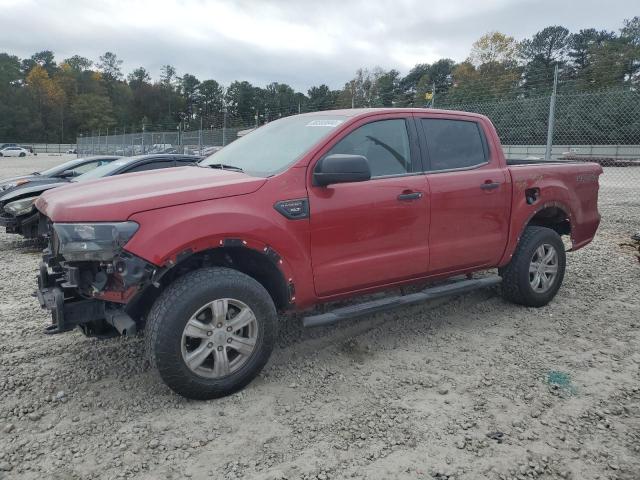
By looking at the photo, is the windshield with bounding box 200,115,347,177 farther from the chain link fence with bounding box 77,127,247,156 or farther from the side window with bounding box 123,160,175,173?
the chain link fence with bounding box 77,127,247,156

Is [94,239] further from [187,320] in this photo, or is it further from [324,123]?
[324,123]

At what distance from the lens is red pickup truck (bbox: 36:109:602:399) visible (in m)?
2.87

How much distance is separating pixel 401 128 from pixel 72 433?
3.03 metres

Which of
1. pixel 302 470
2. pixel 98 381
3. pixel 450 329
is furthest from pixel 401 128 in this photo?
pixel 98 381

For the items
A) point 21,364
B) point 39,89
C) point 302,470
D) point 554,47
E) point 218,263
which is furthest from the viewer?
point 39,89

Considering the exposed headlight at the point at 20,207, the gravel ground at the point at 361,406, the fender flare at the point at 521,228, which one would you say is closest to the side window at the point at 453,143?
the fender flare at the point at 521,228

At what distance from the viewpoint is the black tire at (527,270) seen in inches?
179

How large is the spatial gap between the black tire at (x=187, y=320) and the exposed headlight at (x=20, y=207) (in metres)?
5.35

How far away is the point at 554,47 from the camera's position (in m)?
57.7

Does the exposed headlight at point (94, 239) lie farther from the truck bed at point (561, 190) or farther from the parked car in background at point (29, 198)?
the parked car in background at point (29, 198)

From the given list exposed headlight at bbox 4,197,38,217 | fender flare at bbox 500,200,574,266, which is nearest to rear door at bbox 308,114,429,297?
fender flare at bbox 500,200,574,266

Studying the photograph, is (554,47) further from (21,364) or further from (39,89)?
(39,89)

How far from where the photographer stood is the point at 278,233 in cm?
320

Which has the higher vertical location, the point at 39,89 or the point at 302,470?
the point at 39,89
